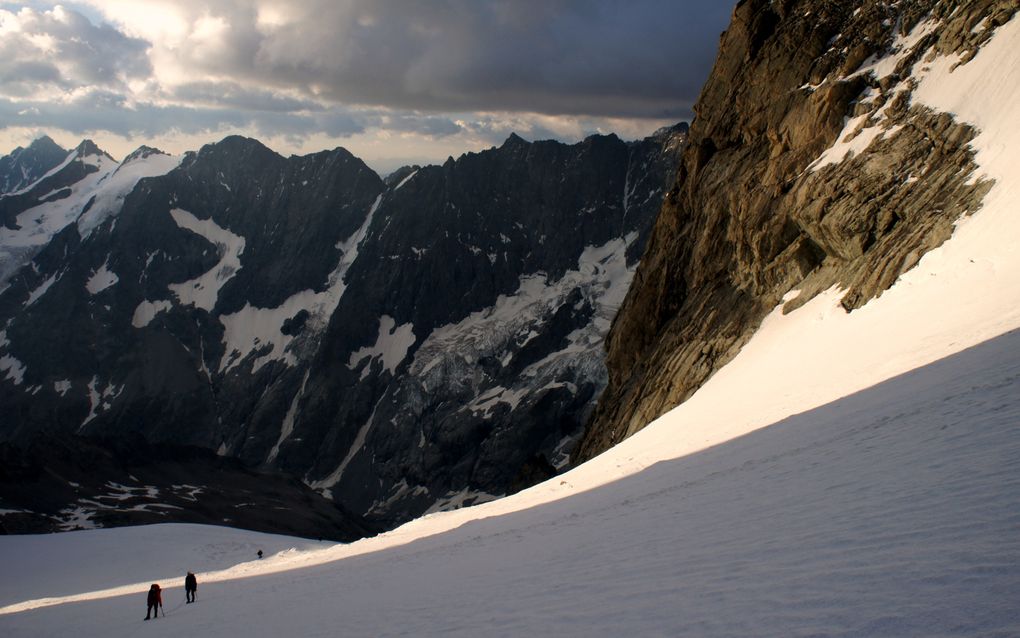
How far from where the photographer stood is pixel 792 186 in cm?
4291

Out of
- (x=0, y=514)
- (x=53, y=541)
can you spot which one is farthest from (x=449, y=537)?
(x=0, y=514)

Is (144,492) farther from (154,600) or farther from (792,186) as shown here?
(792,186)

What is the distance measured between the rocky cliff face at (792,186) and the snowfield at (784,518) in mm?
1748

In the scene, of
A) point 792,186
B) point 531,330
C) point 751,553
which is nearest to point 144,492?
point 792,186

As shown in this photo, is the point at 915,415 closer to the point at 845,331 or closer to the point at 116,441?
the point at 845,331

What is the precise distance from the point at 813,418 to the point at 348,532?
9271cm

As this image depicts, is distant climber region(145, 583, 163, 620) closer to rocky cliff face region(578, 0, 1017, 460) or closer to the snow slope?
the snow slope

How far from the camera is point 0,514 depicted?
265 feet

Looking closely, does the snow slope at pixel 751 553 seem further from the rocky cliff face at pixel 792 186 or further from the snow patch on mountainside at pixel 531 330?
the snow patch on mountainside at pixel 531 330

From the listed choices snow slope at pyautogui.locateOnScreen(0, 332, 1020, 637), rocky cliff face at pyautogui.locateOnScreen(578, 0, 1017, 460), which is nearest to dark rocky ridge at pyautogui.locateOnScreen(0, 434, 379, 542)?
rocky cliff face at pyautogui.locateOnScreen(578, 0, 1017, 460)

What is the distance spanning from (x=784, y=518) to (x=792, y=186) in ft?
116

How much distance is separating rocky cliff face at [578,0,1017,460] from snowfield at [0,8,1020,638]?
1.75m

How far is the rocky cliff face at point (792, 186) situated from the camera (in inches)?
1346

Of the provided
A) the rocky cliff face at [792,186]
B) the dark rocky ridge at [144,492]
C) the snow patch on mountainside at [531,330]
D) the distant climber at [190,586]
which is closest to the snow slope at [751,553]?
the distant climber at [190,586]
